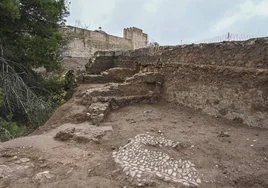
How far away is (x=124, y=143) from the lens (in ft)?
12.7

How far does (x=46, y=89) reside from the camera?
8.44 metres

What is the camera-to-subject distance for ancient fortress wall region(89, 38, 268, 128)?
13.8ft

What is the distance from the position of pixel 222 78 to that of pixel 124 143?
2509mm

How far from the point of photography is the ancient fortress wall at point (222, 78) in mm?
4211

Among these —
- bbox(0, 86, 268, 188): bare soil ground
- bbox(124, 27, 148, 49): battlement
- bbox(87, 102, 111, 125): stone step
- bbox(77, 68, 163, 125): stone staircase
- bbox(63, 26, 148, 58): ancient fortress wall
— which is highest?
bbox(124, 27, 148, 49): battlement

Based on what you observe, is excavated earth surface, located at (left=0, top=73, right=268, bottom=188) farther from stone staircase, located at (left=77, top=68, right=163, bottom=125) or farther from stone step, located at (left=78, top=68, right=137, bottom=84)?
stone step, located at (left=78, top=68, right=137, bottom=84)

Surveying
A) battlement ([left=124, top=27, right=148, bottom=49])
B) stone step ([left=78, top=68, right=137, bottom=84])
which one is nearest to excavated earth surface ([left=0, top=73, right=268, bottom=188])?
stone step ([left=78, top=68, right=137, bottom=84])

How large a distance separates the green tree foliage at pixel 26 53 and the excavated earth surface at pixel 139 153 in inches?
74.3

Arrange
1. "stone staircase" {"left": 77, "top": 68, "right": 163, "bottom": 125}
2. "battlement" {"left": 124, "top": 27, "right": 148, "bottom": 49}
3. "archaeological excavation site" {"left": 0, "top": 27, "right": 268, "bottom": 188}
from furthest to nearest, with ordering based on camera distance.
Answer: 1. "battlement" {"left": 124, "top": 27, "right": 148, "bottom": 49}
2. "stone staircase" {"left": 77, "top": 68, "right": 163, "bottom": 125}
3. "archaeological excavation site" {"left": 0, "top": 27, "right": 268, "bottom": 188}

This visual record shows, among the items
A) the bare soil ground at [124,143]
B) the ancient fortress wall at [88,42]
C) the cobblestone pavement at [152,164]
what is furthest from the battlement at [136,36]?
the cobblestone pavement at [152,164]

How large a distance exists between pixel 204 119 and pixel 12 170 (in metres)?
3.71

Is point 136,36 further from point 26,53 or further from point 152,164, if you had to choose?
point 152,164

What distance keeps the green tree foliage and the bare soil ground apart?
216cm

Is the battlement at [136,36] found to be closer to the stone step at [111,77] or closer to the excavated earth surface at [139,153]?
the stone step at [111,77]
